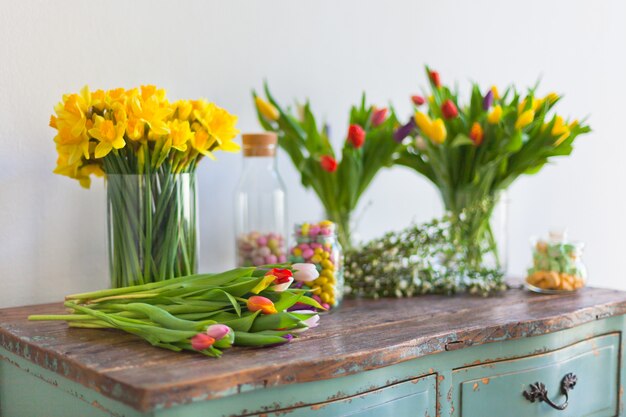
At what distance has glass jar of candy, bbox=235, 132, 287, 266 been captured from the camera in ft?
4.90

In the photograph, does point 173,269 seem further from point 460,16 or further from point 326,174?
point 460,16

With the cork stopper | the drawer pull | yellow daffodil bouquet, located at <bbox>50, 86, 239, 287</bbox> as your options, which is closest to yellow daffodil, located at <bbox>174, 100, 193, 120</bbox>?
yellow daffodil bouquet, located at <bbox>50, 86, 239, 287</bbox>

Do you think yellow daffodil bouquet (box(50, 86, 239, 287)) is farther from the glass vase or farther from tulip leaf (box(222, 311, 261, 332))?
tulip leaf (box(222, 311, 261, 332))

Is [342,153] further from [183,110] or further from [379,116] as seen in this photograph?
[183,110]

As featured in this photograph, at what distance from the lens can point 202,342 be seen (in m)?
0.98

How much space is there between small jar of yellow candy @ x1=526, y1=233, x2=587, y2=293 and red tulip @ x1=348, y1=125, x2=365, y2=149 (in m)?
0.43

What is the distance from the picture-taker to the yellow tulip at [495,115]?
1.53 meters

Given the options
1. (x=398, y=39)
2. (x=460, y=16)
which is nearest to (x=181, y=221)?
(x=398, y=39)

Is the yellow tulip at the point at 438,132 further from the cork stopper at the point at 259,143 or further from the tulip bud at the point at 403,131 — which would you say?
the cork stopper at the point at 259,143

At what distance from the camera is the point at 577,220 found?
2414mm

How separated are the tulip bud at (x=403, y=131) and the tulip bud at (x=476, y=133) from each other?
0.40ft

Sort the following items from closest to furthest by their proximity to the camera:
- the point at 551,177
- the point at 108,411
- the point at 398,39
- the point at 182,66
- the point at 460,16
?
the point at 108,411 < the point at 182,66 < the point at 398,39 < the point at 460,16 < the point at 551,177

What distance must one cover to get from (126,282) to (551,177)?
1.51 metres

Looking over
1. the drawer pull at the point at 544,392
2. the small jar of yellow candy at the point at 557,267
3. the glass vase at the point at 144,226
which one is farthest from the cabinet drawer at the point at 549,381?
the glass vase at the point at 144,226
